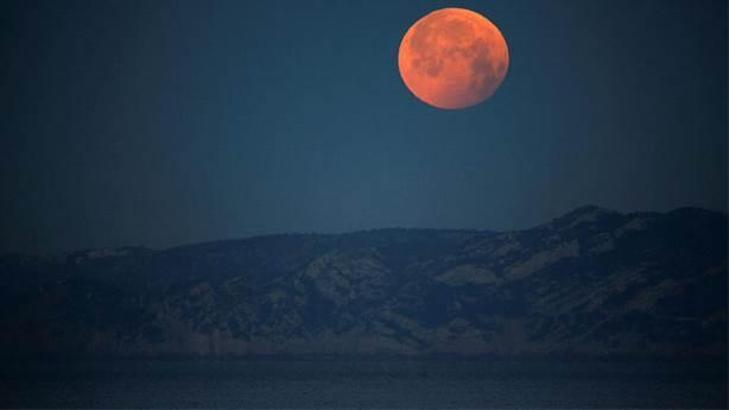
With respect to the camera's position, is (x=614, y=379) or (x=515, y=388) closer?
(x=515, y=388)

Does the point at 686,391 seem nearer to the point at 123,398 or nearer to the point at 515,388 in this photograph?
the point at 515,388

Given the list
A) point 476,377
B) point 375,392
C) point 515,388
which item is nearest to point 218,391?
point 375,392

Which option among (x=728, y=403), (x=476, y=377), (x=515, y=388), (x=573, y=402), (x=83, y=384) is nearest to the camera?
(x=728, y=403)

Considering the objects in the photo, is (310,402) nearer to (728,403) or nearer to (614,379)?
(728,403)

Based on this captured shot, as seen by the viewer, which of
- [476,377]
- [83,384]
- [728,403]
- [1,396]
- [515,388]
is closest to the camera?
[728,403]

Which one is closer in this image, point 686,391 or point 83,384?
point 686,391

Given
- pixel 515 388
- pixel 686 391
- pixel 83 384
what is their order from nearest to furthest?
pixel 686 391
pixel 515 388
pixel 83 384

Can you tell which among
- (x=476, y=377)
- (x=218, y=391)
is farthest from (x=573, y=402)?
(x=476, y=377)

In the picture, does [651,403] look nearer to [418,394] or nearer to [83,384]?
[418,394]

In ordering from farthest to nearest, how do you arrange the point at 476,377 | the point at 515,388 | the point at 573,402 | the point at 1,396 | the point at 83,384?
the point at 476,377
the point at 83,384
the point at 515,388
the point at 1,396
the point at 573,402

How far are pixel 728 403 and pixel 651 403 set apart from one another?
8.41m

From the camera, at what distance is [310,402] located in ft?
412

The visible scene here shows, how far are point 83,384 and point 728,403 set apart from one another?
346 feet

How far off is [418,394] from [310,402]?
821 inches
